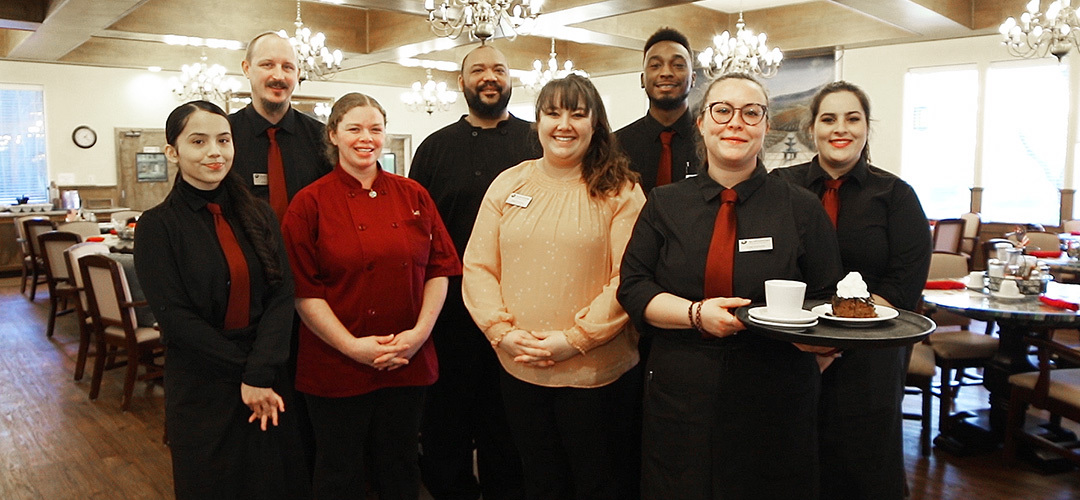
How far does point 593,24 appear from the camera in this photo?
9695mm

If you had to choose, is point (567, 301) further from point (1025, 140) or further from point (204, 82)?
point (1025, 140)

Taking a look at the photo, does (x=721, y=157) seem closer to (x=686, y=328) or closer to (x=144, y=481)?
(x=686, y=328)

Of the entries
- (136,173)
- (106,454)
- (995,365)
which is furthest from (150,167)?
(995,365)

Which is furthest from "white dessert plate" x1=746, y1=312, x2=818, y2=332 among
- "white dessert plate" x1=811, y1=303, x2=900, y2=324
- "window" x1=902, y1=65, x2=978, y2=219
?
"window" x1=902, y1=65, x2=978, y2=219

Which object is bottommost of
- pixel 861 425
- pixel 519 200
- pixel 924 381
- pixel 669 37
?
pixel 924 381

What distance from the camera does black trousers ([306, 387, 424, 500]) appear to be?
2436 millimetres

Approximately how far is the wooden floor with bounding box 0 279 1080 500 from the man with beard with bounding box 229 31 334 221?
5.57 ft

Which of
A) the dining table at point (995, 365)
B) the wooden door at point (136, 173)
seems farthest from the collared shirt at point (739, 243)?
the wooden door at point (136, 173)

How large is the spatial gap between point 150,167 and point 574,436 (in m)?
12.8

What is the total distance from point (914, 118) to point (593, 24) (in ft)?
16.5

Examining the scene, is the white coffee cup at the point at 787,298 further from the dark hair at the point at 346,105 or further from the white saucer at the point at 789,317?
the dark hair at the point at 346,105

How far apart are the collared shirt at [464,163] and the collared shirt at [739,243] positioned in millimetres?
1039

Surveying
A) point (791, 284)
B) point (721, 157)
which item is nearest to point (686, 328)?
point (791, 284)

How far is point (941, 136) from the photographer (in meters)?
10.8
